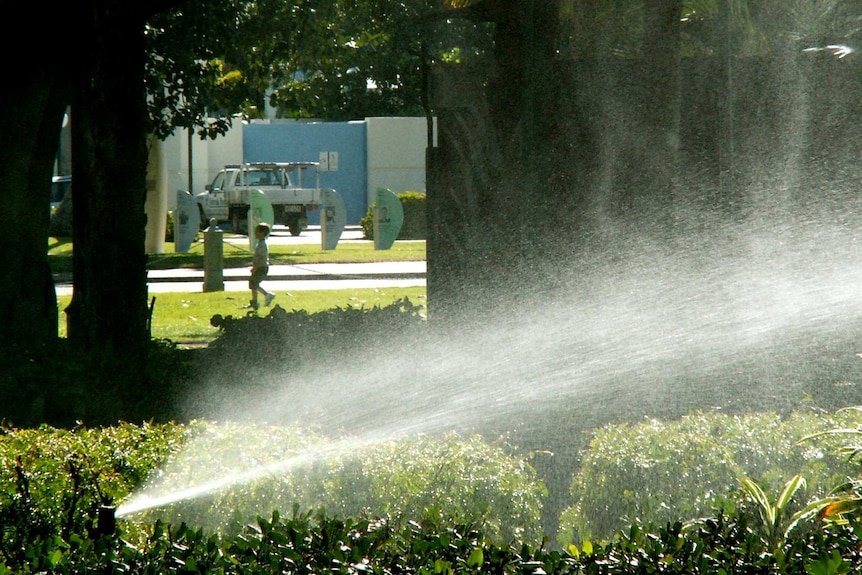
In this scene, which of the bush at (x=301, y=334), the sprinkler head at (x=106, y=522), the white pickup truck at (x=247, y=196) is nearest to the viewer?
the sprinkler head at (x=106, y=522)

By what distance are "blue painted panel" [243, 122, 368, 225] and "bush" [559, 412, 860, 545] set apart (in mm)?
34369

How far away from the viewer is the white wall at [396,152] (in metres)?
37.7

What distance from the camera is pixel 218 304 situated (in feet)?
46.5

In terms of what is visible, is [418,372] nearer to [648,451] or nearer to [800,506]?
[648,451]

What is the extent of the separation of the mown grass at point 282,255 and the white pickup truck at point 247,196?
5.85 metres

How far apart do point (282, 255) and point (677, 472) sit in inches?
738

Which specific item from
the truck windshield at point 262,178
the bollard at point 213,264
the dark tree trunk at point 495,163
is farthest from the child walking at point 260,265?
the truck windshield at point 262,178

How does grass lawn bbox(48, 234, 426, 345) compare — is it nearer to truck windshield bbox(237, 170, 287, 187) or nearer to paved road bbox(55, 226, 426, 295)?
paved road bbox(55, 226, 426, 295)

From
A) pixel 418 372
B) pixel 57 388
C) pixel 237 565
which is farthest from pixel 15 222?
pixel 237 565

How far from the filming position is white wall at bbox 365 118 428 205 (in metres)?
37.7

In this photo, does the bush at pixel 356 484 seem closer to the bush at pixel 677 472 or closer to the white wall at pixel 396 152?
the bush at pixel 677 472

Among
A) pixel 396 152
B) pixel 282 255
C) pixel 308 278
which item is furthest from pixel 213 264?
pixel 396 152

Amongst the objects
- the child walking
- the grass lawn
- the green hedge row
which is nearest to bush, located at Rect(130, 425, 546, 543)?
the green hedge row

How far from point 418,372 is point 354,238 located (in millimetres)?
22008
